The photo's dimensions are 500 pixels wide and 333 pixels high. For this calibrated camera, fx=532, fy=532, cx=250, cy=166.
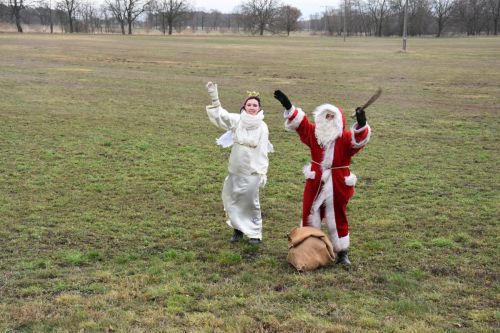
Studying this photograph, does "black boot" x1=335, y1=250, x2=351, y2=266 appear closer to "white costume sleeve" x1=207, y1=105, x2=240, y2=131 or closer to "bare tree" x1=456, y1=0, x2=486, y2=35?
"white costume sleeve" x1=207, y1=105, x2=240, y2=131

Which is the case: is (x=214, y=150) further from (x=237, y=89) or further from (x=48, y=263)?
(x=237, y=89)

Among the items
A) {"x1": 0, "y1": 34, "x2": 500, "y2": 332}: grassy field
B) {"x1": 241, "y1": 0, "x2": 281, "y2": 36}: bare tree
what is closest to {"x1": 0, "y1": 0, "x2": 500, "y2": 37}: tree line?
{"x1": 241, "y1": 0, "x2": 281, "y2": 36}: bare tree

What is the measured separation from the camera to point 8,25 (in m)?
89.4

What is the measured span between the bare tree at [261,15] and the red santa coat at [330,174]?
10745 centimetres

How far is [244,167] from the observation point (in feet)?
19.8

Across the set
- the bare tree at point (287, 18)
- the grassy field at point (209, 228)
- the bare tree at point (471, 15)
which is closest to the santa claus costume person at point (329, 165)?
the grassy field at point (209, 228)

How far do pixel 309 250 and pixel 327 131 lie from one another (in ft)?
3.99

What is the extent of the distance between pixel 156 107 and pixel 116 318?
1272cm

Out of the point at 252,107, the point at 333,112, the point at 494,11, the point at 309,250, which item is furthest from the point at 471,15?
the point at 309,250

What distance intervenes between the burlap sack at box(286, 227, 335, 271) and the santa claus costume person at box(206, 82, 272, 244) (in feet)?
2.67

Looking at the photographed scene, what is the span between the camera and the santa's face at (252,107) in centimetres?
594

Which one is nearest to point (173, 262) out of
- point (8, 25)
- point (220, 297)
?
point (220, 297)

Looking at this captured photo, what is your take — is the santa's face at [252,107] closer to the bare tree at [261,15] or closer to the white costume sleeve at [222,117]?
the white costume sleeve at [222,117]

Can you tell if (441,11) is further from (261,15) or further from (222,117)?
(222,117)
